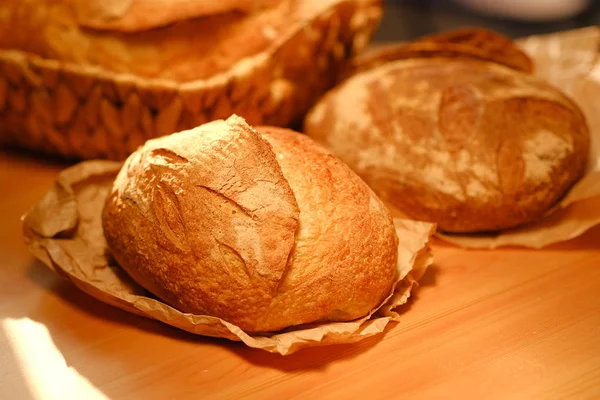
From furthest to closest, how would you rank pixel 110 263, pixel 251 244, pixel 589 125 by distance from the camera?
pixel 589 125 → pixel 110 263 → pixel 251 244

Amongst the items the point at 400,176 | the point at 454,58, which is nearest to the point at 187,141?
the point at 400,176

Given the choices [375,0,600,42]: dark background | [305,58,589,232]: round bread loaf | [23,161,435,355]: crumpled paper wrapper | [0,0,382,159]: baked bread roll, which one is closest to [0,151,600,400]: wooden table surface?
[23,161,435,355]: crumpled paper wrapper

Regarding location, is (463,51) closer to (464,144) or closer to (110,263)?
(464,144)

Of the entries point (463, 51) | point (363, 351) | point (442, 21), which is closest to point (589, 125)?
point (463, 51)

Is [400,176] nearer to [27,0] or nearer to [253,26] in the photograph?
[253,26]

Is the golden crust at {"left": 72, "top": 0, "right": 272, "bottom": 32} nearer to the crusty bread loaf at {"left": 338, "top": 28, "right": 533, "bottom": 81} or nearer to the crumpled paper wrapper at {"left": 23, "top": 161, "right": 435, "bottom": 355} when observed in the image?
the crumpled paper wrapper at {"left": 23, "top": 161, "right": 435, "bottom": 355}

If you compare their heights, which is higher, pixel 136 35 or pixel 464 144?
pixel 136 35

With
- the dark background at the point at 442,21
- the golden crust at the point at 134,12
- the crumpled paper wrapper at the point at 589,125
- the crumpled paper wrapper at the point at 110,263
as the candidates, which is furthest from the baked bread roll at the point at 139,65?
the dark background at the point at 442,21
